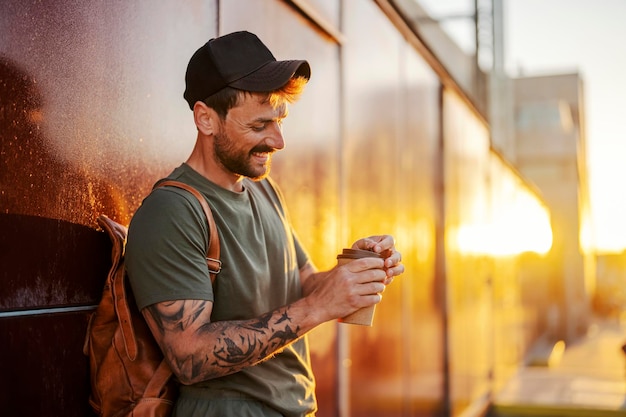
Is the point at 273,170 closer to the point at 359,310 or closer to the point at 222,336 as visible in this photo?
the point at 359,310

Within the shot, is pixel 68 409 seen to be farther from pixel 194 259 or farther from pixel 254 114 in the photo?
pixel 254 114

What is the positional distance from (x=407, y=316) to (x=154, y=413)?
431 centimetres

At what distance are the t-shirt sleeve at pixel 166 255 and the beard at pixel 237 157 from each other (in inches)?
10.3

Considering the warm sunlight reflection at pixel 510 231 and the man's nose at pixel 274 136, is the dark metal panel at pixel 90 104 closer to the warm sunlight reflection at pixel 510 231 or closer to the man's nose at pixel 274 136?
the man's nose at pixel 274 136

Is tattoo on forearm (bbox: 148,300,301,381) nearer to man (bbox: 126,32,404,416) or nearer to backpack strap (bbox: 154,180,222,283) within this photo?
man (bbox: 126,32,404,416)

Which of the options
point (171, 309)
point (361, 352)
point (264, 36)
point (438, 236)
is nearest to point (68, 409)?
point (171, 309)

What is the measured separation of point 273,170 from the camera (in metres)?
3.68

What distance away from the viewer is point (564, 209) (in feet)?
111

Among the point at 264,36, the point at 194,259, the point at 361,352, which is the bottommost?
the point at 361,352

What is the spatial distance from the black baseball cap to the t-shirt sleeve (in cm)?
38

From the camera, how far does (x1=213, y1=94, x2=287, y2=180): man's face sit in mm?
2283

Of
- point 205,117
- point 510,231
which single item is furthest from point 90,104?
point 510,231

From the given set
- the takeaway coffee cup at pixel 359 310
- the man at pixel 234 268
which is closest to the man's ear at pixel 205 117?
the man at pixel 234 268

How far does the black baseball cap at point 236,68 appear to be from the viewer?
222 cm
